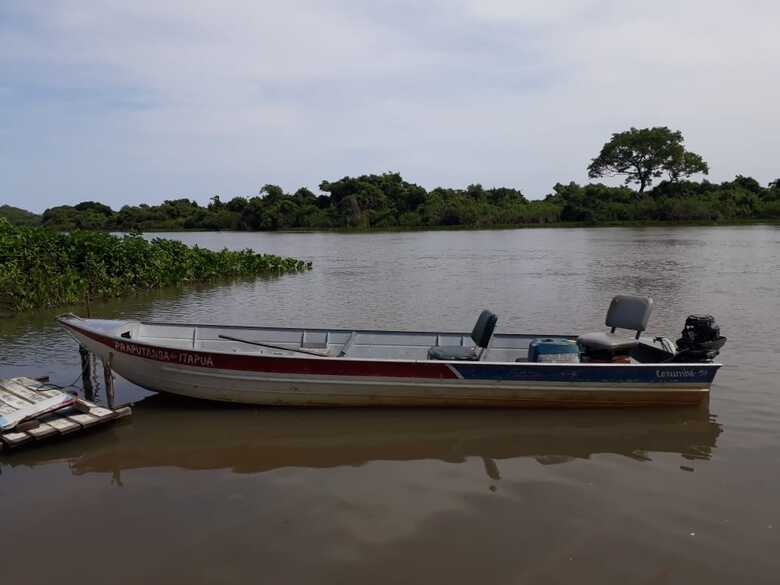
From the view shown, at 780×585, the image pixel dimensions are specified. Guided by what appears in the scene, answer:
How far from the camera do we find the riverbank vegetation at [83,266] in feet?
54.3

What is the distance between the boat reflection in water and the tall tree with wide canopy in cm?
7619

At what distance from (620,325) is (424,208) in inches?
2812

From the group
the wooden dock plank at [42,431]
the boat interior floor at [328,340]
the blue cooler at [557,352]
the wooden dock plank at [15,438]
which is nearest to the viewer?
the wooden dock plank at [15,438]

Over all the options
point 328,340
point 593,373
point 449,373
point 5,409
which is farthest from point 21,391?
point 593,373

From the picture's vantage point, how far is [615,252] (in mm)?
34812

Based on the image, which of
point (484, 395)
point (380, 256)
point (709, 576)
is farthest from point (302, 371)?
point (380, 256)

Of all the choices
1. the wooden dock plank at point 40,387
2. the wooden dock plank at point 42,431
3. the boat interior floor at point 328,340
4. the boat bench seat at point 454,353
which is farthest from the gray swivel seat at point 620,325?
the wooden dock plank at point 40,387

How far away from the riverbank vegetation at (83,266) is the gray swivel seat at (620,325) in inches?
446

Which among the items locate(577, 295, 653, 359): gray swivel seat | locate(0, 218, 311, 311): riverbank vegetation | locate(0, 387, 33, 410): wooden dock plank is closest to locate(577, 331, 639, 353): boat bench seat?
locate(577, 295, 653, 359): gray swivel seat

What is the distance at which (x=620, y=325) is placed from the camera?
9430mm

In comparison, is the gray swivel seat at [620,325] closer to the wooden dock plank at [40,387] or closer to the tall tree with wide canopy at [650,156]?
the wooden dock plank at [40,387]

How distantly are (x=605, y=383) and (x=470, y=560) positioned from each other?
4.11 metres

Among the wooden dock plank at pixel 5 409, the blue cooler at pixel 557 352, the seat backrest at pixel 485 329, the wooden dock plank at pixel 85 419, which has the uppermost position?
the seat backrest at pixel 485 329

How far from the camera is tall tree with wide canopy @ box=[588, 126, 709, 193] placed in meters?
76.4
